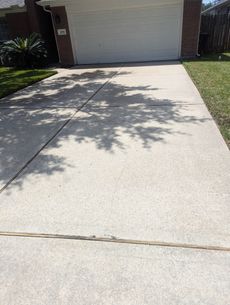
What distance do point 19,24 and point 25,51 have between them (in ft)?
8.54

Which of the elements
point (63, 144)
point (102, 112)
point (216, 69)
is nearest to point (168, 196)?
point (63, 144)

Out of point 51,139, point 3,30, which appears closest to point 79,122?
point 51,139

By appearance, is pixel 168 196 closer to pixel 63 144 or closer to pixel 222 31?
pixel 63 144

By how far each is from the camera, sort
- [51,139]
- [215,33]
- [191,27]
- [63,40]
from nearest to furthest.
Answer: [51,139] < [191,27] < [63,40] < [215,33]

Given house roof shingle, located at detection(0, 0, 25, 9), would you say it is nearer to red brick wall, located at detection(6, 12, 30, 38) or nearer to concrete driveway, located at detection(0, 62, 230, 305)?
red brick wall, located at detection(6, 12, 30, 38)

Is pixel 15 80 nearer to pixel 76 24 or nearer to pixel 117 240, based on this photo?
pixel 76 24

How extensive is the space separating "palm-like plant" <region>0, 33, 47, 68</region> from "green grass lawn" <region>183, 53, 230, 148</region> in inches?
259

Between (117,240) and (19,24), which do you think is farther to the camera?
(19,24)

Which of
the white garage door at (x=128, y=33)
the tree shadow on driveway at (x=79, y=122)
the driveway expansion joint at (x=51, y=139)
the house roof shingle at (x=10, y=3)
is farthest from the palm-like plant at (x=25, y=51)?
the driveway expansion joint at (x=51, y=139)

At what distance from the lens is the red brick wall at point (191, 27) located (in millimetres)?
11116

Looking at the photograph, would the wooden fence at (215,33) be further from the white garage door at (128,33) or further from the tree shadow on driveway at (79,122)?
the tree shadow on driveway at (79,122)

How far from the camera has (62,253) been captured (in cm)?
233

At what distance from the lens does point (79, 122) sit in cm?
532

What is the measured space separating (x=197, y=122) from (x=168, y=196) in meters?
2.38
